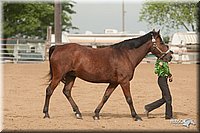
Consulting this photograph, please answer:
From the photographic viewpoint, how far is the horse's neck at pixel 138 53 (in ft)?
28.3

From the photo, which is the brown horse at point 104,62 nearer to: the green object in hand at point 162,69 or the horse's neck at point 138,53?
the horse's neck at point 138,53

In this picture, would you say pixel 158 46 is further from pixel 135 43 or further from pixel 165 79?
pixel 165 79

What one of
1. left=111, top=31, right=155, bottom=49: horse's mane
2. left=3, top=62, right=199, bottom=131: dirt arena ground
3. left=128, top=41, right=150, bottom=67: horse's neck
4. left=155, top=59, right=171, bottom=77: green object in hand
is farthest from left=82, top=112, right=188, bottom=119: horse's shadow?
left=111, top=31, right=155, bottom=49: horse's mane

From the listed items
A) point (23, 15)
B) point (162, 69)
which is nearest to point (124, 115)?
point (162, 69)

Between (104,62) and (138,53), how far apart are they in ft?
2.51

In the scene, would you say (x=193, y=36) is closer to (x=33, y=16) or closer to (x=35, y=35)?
(x=33, y=16)

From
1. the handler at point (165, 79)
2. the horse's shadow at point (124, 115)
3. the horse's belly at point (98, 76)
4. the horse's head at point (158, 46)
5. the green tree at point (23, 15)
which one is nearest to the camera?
the horse's belly at point (98, 76)

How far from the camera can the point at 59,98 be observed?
11617 millimetres

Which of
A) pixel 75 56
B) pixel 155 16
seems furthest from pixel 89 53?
pixel 155 16

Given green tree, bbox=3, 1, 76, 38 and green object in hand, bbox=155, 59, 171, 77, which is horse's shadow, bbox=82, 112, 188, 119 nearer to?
green object in hand, bbox=155, 59, 171, 77

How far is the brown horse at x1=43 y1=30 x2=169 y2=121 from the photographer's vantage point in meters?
8.39

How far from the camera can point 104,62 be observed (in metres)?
8.43

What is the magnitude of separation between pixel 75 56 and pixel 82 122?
1326 millimetres

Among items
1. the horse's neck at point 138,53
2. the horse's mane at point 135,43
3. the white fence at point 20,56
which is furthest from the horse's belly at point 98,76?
the white fence at point 20,56
